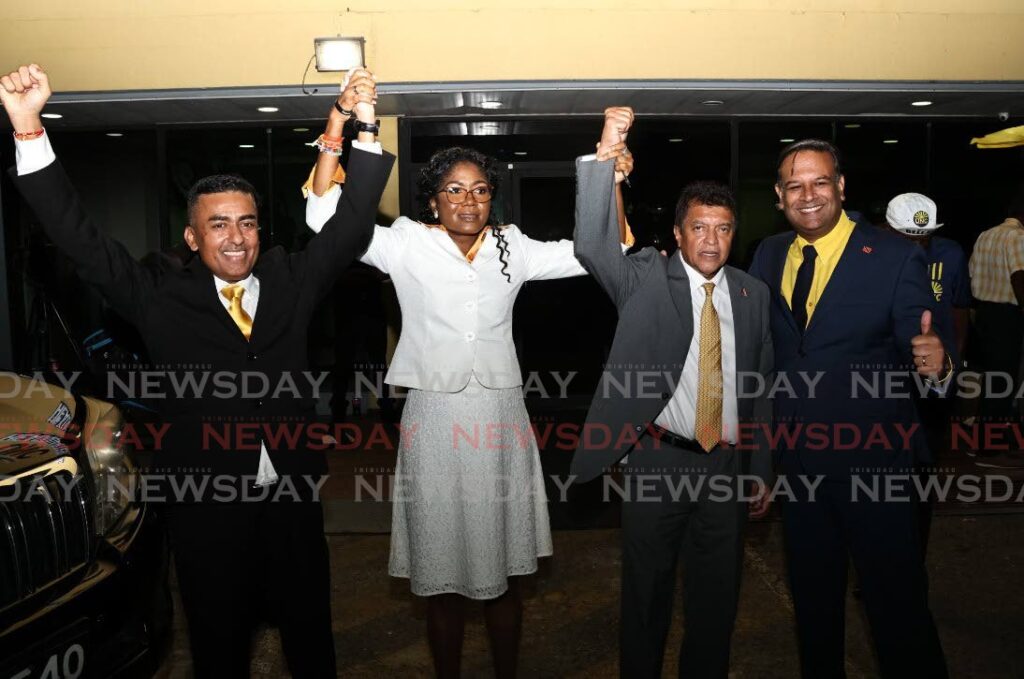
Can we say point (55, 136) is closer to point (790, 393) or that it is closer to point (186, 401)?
point (186, 401)

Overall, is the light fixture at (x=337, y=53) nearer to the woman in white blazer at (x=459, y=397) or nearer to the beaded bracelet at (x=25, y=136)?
the woman in white blazer at (x=459, y=397)

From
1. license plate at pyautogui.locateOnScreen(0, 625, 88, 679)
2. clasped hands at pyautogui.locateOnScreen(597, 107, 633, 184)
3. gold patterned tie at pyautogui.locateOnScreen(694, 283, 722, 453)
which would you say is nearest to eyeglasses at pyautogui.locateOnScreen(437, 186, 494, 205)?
clasped hands at pyautogui.locateOnScreen(597, 107, 633, 184)

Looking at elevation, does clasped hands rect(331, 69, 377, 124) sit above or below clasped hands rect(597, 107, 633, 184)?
above

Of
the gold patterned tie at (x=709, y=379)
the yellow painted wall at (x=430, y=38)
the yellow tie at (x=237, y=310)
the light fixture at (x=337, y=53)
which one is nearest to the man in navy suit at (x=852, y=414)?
the gold patterned tie at (x=709, y=379)

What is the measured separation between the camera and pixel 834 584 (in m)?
2.81

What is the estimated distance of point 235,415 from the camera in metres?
2.42

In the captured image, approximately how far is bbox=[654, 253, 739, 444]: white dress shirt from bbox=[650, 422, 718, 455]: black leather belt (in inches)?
0.5

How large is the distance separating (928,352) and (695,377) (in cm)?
68

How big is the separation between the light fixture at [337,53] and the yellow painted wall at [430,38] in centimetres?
26

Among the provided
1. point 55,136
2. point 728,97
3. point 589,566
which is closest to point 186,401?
point 589,566

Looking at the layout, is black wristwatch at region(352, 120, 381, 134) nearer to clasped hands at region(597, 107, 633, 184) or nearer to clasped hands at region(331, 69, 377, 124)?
clasped hands at region(331, 69, 377, 124)

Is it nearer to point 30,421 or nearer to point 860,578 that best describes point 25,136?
point 30,421

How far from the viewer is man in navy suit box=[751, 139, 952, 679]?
105 inches

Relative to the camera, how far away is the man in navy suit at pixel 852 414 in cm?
267
